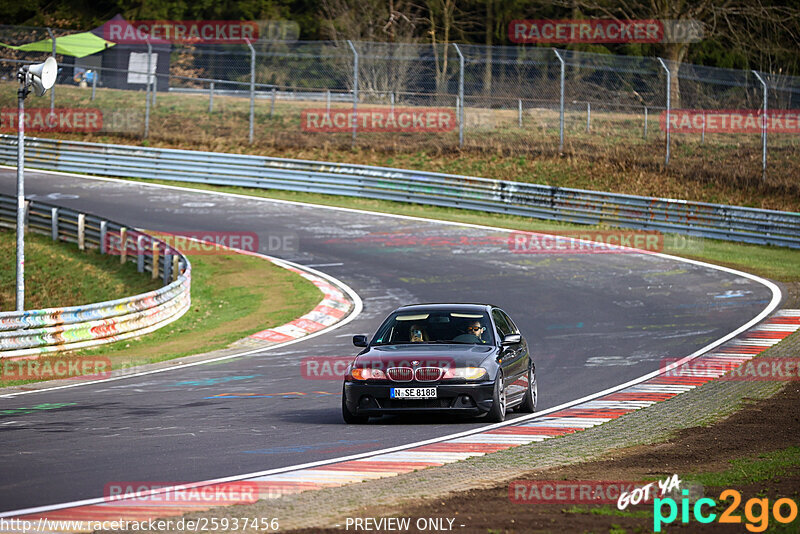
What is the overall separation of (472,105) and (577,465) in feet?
99.4

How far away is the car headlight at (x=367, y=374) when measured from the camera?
10797 millimetres

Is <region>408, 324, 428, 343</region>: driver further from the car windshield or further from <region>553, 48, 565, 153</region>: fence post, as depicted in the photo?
<region>553, 48, 565, 153</region>: fence post

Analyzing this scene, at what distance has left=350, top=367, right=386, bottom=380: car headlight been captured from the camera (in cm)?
1080

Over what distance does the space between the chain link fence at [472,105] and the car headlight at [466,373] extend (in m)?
22.1

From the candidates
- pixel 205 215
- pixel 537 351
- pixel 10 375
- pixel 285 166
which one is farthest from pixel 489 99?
pixel 10 375

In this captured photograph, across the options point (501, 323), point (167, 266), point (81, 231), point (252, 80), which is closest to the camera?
point (501, 323)

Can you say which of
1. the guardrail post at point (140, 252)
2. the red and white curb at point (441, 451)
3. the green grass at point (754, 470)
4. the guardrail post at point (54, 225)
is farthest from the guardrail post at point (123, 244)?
the green grass at point (754, 470)

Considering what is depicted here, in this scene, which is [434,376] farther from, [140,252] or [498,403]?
[140,252]

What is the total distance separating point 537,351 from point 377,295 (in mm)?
6423

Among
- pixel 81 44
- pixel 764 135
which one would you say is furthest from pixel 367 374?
pixel 81 44

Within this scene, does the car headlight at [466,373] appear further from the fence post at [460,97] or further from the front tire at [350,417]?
the fence post at [460,97]

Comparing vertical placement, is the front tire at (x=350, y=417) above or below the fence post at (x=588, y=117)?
below

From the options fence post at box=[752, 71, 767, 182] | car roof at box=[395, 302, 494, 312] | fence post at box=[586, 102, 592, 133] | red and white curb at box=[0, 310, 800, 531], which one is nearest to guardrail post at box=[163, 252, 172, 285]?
car roof at box=[395, 302, 494, 312]

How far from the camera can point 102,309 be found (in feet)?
58.5
